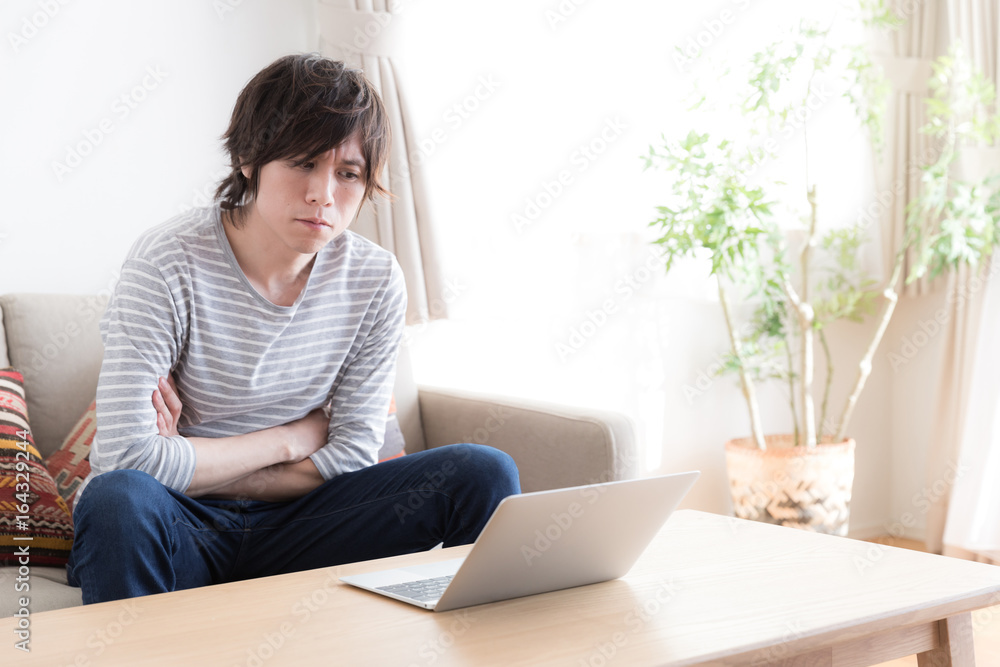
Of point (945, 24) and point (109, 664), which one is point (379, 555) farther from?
point (945, 24)

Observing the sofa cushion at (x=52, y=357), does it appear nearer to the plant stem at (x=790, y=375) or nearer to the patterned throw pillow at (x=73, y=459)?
the patterned throw pillow at (x=73, y=459)

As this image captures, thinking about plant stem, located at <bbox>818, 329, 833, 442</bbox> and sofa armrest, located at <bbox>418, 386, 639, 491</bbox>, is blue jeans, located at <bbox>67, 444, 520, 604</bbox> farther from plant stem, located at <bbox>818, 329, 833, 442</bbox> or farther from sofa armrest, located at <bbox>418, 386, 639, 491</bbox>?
plant stem, located at <bbox>818, 329, 833, 442</bbox>

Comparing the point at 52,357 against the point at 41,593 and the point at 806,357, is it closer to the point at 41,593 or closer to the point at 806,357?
the point at 41,593

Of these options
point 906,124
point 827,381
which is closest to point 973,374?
point 827,381

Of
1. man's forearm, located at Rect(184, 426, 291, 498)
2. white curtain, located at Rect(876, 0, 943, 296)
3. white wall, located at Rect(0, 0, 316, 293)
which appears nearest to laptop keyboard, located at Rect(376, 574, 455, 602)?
man's forearm, located at Rect(184, 426, 291, 498)

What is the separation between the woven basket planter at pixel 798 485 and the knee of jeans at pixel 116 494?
72.7 inches

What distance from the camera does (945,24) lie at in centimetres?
299

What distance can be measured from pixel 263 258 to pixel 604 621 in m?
0.83

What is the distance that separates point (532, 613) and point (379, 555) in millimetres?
559

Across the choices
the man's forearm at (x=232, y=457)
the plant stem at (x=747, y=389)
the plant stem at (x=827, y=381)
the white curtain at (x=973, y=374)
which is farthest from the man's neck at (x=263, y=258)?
the white curtain at (x=973, y=374)

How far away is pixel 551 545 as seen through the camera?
86 centimetres

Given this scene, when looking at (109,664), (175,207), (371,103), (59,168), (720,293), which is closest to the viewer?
(109,664)

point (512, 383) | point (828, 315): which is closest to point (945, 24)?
point (828, 315)

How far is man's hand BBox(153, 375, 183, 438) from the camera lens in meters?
1.28
